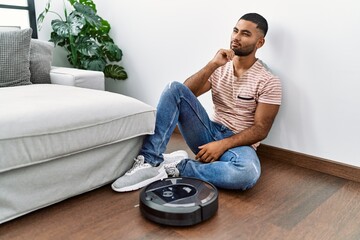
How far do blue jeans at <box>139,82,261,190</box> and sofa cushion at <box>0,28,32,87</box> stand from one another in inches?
35.4

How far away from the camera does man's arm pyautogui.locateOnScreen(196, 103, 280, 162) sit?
1573mm

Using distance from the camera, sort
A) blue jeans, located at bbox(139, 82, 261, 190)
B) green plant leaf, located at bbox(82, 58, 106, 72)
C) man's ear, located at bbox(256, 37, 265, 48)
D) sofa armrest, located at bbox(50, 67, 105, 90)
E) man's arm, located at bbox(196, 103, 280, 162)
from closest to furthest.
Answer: blue jeans, located at bbox(139, 82, 261, 190) < man's arm, located at bbox(196, 103, 280, 162) < man's ear, located at bbox(256, 37, 265, 48) < sofa armrest, located at bbox(50, 67, 105, 90) < green plant leaf, located at bbox(82, 58, 106, 72)

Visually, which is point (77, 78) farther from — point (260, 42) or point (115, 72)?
point (260, 42)

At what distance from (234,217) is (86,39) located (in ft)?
6.51

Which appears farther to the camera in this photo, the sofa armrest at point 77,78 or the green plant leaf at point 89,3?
the green plant leaf at point 89,3

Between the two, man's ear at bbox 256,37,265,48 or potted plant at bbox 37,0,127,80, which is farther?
potted plant at bbox 37,0,127,80

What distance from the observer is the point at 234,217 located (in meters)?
1.30

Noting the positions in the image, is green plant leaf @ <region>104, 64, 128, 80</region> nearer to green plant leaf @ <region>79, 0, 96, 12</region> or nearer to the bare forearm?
green plant leaf @ <region>79, 0, 96, 12</region>

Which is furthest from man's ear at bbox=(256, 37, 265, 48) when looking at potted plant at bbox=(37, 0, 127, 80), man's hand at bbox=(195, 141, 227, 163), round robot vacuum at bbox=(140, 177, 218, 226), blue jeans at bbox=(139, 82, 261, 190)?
potted plant at bbox=(37, 0, 127, 80)

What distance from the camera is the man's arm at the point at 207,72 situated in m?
1.66

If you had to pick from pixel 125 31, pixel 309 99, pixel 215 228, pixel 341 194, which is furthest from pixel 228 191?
pixel 125 31

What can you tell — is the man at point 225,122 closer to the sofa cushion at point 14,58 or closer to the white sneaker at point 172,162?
the white sneaker at point 172,162

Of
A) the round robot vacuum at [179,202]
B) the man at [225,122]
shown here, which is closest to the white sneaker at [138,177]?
the man at [225,122]

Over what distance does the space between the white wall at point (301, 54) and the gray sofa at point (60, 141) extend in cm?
80
